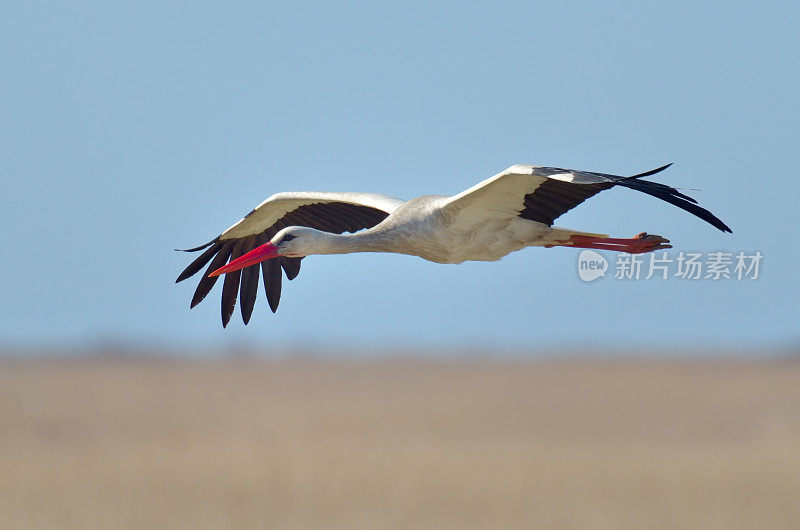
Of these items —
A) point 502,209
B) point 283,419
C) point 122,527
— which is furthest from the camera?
point 283,419

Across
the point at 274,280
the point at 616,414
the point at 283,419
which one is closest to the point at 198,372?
the point at 283,419

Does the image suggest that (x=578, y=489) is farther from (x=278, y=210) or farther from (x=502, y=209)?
(x=502, y=209)

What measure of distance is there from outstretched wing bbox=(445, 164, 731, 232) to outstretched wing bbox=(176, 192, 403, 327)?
209cm

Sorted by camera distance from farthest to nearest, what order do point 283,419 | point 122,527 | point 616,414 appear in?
point 616,414
point 283,419
point 122,527

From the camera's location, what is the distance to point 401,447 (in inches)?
1341

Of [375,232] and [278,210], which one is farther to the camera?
[278,210]

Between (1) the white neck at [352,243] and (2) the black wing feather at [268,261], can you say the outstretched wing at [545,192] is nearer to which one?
(1) the white neck at [352,243]

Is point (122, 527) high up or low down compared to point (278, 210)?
down

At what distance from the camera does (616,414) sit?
49.6 metres

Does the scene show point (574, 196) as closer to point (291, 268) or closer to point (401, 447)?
point (291, 268)

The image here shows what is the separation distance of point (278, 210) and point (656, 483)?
59.2 ft

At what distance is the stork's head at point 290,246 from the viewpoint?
29.9 ft

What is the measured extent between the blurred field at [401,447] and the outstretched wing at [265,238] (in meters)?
14.0

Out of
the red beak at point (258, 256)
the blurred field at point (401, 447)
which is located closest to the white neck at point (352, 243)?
the red beak at point (258, 256)
